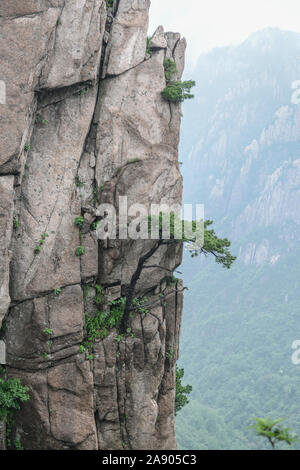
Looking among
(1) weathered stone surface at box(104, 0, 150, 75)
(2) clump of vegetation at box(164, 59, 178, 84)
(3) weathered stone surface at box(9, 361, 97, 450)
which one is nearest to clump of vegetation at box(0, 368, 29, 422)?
(3) weathered stone surface at box(9, 361, 97, 450)

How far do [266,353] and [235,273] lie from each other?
5045cm

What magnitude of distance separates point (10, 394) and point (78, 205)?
650 centimetres

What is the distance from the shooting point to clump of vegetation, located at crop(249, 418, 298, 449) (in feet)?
33.9

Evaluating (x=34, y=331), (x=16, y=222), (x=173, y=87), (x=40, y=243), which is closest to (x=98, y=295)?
(x=34, y=331)

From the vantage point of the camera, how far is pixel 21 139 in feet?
46.4

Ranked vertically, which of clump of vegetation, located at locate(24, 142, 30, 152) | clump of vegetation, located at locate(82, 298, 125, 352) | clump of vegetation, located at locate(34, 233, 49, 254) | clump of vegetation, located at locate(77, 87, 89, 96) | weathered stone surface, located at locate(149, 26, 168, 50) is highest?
weathered stone surface, located at locate(149, 26, 168, 50)

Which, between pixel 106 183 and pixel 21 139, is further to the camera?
pixel 106 183

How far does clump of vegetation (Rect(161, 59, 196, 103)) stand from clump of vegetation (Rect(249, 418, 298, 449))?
12.0 meters

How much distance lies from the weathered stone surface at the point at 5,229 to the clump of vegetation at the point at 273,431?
811cm

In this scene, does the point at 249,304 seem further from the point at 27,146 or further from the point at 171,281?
the point at 27,146

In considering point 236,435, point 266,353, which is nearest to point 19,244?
point 236,435

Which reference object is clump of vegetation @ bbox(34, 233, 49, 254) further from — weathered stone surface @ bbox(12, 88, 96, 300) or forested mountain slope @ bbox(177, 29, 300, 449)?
forested mountain slope @ bbox(177, 29, 300, 449)

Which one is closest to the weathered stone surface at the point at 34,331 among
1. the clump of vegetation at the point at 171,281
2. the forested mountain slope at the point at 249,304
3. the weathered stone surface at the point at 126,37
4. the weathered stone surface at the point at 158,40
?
the clump of vegetation at the point at 171,281

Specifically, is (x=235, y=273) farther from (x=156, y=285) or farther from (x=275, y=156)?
(x=156, y=285)
